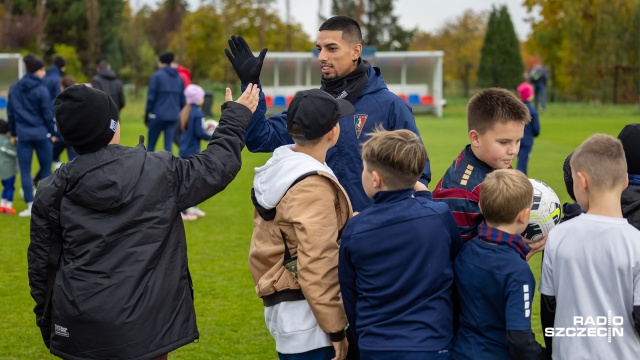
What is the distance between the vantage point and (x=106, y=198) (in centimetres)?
362

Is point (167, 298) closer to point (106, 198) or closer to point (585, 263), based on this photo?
point (106, 198)

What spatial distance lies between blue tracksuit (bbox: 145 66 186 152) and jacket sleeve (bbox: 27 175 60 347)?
425 inches

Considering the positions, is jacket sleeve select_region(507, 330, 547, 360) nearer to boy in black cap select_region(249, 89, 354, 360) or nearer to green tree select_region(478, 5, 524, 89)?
boy in black cap select_region(249, 89, 354, 360)

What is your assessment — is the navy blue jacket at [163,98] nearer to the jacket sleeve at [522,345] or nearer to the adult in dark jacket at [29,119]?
the adult in dark jacket at [29,119]

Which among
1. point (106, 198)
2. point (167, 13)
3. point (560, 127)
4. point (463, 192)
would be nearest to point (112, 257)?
point (106, 198)

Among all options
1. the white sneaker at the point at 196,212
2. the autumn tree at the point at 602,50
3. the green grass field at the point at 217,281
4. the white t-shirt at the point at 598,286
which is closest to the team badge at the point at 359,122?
the white t-shirt at the point at 598,286

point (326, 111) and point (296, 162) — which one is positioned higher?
point (326, 111)

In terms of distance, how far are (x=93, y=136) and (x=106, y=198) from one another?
32cm

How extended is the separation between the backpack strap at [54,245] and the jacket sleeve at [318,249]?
103cm

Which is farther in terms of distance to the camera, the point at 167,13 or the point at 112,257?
the point at 167,13

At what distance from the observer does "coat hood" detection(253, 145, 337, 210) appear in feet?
12.3

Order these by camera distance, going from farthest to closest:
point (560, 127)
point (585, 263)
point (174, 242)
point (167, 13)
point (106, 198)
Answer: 1. point (167, 13)
2. point (560, 127)
3. point (174, 242)
4. point (106, 198)
5. point (585, 263)

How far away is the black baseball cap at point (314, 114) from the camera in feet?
12.6

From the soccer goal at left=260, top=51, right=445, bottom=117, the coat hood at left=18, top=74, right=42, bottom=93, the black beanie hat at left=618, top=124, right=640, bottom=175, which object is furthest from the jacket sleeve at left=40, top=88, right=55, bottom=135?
the soccer goal at left=260, top=51, right=445, bottom=117
